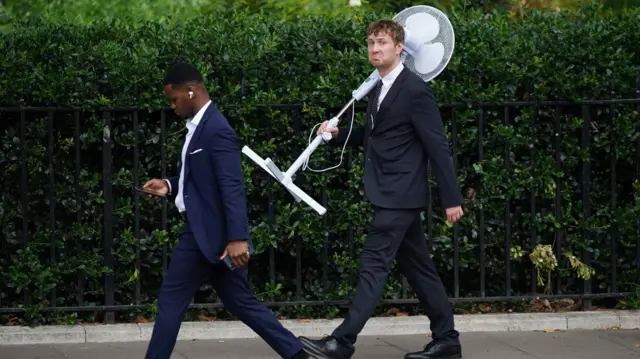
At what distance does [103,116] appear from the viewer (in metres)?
7.92

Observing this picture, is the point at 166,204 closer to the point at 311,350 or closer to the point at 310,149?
the point at 310,149

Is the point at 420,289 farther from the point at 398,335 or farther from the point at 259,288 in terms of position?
the point at 259,288

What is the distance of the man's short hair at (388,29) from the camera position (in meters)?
7.04

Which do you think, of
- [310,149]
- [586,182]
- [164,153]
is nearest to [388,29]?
[310,149]

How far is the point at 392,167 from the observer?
711 centimetres

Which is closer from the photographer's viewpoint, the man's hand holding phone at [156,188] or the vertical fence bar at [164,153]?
the man's hand holding phone at [156,188]

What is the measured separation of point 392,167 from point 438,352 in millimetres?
1146

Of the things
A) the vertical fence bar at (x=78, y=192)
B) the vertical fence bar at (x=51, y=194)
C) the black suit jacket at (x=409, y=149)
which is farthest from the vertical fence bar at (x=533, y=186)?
the vertical fence bar at (x=51, y=194)

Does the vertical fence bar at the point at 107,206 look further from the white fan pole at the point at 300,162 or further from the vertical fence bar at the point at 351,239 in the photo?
the vertical fence bar at the point at 351,239

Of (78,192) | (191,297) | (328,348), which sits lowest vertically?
(328,348)

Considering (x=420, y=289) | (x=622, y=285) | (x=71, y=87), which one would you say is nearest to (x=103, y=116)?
(x=71, y=87)

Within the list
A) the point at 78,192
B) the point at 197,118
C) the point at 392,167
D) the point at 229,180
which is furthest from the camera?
the point at 78,192

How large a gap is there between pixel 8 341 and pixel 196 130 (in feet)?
7.65

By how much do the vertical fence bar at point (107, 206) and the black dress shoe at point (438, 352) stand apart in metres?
2.03
